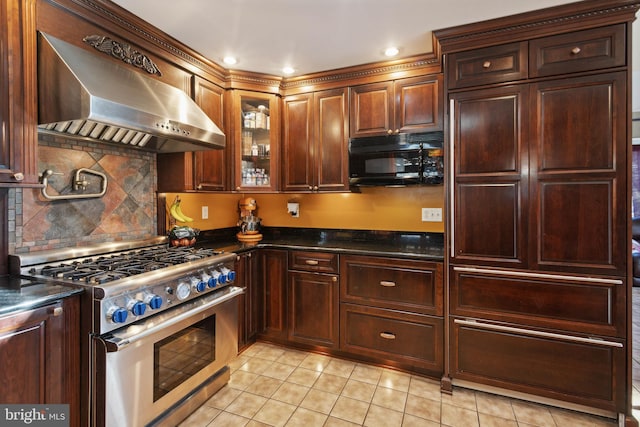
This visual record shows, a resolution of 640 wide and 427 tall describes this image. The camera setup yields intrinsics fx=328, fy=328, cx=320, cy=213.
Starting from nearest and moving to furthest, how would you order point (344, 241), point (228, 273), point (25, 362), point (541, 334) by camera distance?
1. point (25, 362)
2. point (541, 334)
3. point (228, 273)
4. point (344, 241)

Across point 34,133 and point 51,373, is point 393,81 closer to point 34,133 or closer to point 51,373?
point 34,133

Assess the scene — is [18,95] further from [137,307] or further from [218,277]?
[218,277]

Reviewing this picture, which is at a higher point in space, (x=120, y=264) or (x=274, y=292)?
(x=120, y=264)

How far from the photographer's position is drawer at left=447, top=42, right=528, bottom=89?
2.04m

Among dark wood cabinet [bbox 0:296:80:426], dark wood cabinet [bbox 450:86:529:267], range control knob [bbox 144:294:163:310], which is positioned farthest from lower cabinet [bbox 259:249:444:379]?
dark wood cabinet [bbox 0:296:80:426]

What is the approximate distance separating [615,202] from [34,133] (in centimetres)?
307

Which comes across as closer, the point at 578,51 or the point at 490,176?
the point at 578,51

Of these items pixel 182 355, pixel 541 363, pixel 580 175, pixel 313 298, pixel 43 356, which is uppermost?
pixel 580 175

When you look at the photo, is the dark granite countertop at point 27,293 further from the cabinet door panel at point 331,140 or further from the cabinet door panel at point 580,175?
the cabinet door panel at point 580,175

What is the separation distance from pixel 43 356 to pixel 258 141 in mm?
2128

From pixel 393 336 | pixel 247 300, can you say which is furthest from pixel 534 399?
pixel 247 300

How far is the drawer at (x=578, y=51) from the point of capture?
185 centimetres

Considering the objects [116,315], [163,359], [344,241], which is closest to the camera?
[116,315]

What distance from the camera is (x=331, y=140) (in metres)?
2.86
